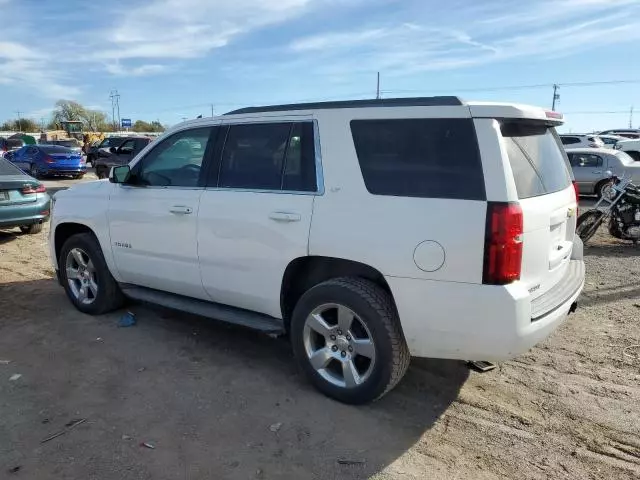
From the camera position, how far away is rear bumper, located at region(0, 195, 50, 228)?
885 centimetres

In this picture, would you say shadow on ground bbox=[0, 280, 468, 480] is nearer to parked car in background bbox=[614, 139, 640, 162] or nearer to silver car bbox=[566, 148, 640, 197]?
silver car bbox=[566, 148, 640, 197]

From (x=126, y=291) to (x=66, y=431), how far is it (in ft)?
6.29

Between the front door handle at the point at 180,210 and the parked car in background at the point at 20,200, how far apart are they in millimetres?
5924

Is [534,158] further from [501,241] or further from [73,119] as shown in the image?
[73,119]

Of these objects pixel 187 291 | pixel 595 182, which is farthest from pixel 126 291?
pixel 595 182

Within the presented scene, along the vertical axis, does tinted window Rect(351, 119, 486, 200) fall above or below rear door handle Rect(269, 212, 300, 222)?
above

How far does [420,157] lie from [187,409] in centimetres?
225

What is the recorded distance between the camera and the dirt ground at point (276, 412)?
2.98 meters

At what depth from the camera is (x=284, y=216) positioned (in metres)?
3.71

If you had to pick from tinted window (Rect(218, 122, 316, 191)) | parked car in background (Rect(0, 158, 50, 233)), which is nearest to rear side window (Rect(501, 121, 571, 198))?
tinted window (Rect(218, 122, 316, 191))

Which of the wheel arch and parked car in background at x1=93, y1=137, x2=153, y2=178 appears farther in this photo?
parked car in background at x1=93, y1=137, x2=153, y2=178

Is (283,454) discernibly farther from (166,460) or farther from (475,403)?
(475,403)

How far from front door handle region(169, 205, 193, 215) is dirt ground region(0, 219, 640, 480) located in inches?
46.7

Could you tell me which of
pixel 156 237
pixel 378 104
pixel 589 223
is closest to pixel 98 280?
pixel 156 237
